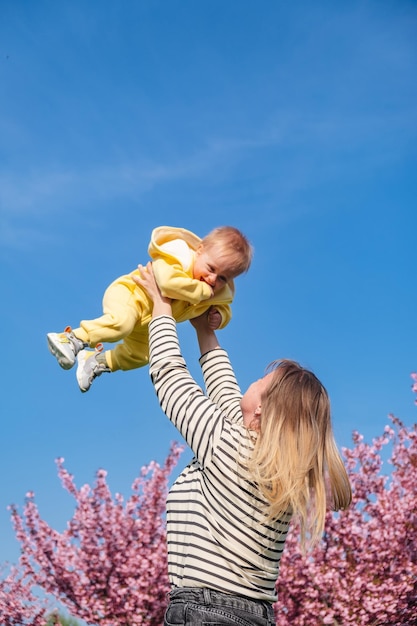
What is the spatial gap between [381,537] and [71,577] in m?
3.88

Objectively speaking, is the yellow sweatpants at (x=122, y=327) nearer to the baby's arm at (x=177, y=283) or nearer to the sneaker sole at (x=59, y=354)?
the sneaker sole at (x=59, y=354)

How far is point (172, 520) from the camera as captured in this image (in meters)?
2.55

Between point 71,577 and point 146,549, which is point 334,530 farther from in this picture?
point 71,577

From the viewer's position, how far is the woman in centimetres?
241

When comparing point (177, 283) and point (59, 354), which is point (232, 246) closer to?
point (177, 283)

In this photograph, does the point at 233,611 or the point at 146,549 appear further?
the point at 146,549

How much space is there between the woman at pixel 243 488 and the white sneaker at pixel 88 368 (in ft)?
2.80

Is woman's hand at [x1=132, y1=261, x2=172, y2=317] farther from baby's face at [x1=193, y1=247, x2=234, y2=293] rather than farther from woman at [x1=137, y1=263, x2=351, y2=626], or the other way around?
woman at [x1=137, y1=263, x2=351, y2=626]

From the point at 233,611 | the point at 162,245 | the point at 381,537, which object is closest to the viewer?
the point at 233,611

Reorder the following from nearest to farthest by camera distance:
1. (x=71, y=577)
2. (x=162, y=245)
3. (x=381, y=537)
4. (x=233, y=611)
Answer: (x=233, y=611)
(x=162, y=245)
(x=381, y=537)
(x=71, y=577)

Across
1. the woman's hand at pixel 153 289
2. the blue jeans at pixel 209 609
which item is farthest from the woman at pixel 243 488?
the woman's hand at pixel 153 289

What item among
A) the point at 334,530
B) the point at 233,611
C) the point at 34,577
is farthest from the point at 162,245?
the point at 34,577

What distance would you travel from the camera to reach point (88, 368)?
3463 millimetres

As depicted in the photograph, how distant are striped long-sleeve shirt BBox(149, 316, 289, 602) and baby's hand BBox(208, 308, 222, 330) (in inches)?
32.9
